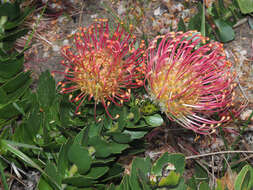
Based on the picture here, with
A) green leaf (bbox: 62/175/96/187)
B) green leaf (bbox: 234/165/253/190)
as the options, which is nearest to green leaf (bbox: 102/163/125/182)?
green leaf (bbox: 62/175/96/187)

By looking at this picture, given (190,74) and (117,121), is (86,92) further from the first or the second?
(190,74)

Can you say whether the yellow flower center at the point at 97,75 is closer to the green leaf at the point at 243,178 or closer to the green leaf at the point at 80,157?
the green leaf at the point at 80,157

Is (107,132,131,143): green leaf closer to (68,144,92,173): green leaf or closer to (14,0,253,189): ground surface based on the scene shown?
(68,144,92,173): green leaf

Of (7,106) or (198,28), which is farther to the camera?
(198,28)

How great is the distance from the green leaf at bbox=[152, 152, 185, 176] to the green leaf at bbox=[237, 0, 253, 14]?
3.37ft

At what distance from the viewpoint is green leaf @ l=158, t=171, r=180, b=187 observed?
100 cm

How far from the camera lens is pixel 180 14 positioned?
1878 millimetres

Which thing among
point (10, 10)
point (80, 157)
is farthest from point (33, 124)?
point (10, 10)

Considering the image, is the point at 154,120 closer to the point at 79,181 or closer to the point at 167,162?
the point at 167,162

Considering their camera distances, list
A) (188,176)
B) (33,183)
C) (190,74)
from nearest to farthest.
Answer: (190,74), (33,183), (188,176)

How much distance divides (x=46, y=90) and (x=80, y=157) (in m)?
0.36

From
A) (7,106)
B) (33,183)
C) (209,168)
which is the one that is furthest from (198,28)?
(33,183)

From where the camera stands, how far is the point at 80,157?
1.08 metres

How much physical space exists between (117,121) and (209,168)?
0.64 metres
